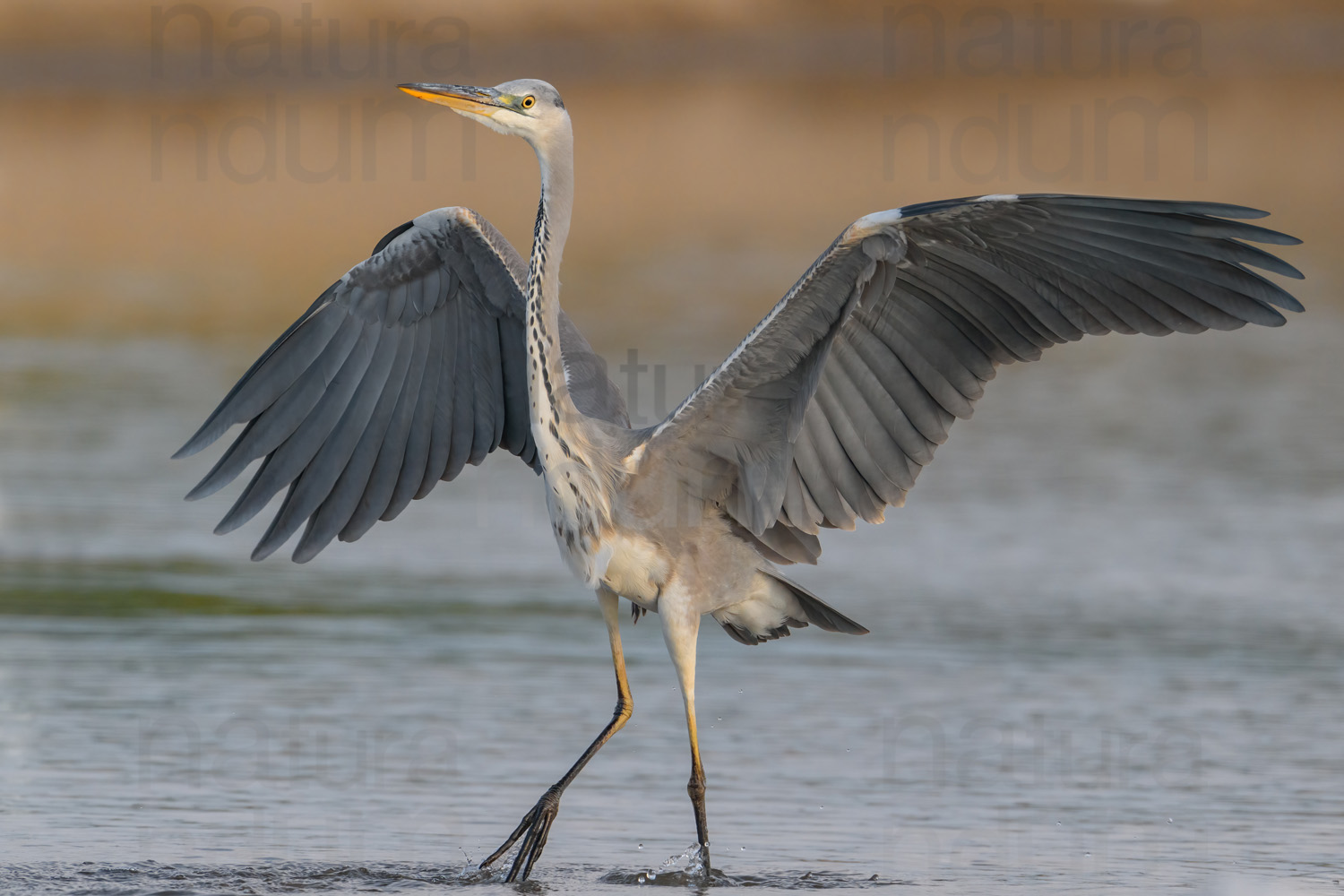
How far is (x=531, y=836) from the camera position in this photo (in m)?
7.03

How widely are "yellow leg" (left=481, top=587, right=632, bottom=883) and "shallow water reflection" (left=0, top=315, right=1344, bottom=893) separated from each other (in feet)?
0.34

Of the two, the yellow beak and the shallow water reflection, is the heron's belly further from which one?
Answer: the yellow beak

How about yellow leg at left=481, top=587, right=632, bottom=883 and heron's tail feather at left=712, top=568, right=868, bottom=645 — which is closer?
yellow leg at left=481, top=587, right=632, bottom=883

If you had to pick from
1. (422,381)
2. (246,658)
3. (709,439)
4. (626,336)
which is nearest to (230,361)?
(626,336)

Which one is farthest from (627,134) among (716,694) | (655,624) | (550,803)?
(550,803)

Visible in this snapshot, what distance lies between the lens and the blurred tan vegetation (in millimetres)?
22922

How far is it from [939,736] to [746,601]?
1199 millimetres

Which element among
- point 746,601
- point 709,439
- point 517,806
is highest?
point 709,439

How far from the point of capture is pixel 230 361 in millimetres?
17688

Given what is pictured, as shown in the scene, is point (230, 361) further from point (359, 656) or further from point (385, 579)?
point (359, 656)

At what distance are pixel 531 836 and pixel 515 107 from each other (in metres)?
2.73

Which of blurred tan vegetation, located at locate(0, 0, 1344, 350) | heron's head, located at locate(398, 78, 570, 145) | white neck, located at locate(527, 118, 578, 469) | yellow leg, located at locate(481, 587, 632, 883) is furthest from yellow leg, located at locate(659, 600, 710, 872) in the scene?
blurred tan vegetation, located at locate(0, 0, 1344, 350)

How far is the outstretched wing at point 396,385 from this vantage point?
26.6 ft

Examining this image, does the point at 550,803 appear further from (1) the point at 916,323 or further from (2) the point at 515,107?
(2) the point at 515,107
